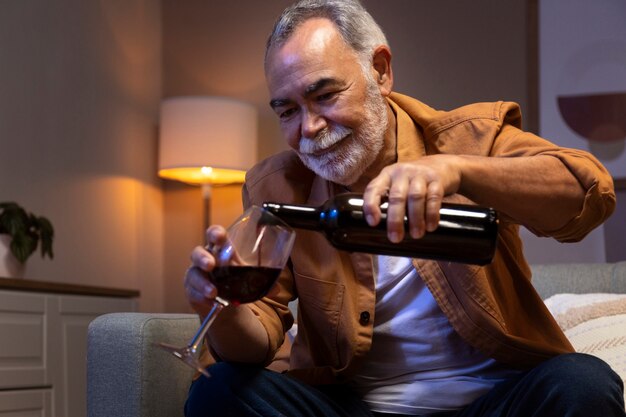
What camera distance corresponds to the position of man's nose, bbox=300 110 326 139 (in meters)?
1.56

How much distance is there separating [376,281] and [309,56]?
417 millimetres

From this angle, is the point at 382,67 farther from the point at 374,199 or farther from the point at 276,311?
the point at 374,199

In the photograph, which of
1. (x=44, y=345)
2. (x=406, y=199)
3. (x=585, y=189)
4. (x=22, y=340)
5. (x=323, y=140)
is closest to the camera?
(x=406, y=199)

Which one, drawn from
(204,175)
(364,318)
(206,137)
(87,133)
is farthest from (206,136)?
(364,318)

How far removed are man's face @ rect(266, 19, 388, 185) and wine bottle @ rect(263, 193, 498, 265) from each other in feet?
1.54

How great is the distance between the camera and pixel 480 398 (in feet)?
4.80

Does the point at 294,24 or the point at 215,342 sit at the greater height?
the point at 294,24

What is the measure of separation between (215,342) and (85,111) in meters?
2.49

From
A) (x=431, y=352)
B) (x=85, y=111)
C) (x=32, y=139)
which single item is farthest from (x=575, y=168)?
(x=85, y=111)

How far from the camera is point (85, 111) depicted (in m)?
3.70

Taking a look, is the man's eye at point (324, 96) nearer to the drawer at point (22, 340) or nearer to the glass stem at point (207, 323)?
the glass stem at point (207, 323)

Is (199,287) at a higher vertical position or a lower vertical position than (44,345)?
higher

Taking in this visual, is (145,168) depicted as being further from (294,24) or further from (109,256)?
(294,24)

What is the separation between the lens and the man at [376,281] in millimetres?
1351
